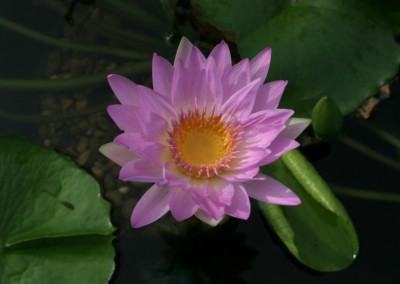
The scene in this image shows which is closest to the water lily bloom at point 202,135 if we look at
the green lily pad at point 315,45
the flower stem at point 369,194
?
the green lily pad at point 315,45

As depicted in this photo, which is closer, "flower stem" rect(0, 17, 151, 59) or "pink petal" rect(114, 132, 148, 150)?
"pink petal" rect(114, 132, 148, 150)

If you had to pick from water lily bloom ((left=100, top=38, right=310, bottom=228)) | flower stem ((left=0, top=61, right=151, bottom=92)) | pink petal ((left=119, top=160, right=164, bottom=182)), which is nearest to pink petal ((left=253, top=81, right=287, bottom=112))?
water lily bloom ((left=100, top=38, right=310, bottom=228))

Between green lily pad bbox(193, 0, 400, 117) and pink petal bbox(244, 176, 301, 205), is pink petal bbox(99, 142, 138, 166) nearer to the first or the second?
pink petal bbox(244, 176, 301, 205)

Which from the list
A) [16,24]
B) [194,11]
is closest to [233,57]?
[194,11]

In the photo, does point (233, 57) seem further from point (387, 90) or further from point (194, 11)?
point (387, 90)

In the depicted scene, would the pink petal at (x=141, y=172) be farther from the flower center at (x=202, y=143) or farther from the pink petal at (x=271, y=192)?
the pink petal at (x=271, y=192)
